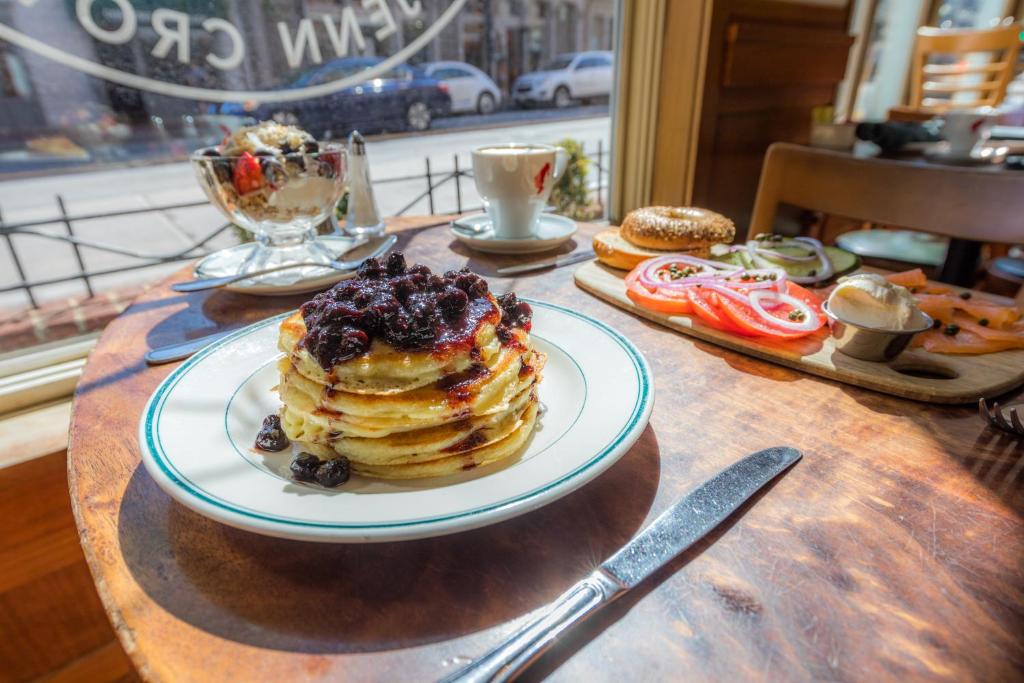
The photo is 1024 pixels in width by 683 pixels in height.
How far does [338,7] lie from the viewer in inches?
87.0

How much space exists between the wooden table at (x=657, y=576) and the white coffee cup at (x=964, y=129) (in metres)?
2.71

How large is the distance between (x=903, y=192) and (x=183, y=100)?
2426 millimetres

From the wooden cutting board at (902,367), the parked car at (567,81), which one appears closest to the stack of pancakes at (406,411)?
the wooden cutting board at (902,367)

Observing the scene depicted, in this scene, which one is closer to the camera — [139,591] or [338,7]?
[139,591]

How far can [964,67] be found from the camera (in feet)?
16.4

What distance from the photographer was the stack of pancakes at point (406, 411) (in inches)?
25.8

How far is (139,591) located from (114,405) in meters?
0.44

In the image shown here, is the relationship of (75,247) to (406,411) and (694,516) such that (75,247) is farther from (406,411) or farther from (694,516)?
(694,516)

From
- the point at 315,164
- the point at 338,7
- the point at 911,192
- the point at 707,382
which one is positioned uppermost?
the point at 338,7

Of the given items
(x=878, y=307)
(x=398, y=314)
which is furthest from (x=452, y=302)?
(x=878, y=307)

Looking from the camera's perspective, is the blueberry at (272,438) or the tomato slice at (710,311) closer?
the blueberry at (272,438)

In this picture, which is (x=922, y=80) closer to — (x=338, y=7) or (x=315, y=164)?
(x=338, y=7)

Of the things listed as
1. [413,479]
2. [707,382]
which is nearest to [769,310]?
[707,382]

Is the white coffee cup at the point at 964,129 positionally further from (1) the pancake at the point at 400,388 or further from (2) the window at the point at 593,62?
(1) the pancake at the point at 400,388
